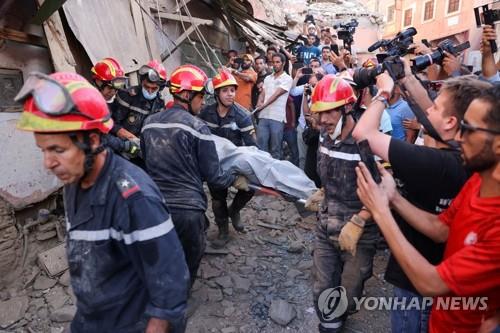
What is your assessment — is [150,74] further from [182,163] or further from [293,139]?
[293,139]

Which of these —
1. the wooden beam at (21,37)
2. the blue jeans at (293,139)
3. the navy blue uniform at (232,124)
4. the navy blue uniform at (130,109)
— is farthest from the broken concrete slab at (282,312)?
the wooden beam at (21,37)

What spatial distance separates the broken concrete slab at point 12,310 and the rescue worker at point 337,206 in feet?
8.68

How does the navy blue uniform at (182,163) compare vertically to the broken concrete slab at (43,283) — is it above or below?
above

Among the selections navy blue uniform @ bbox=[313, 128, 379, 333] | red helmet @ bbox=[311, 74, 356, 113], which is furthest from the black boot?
red helmet @ bbox=[311, 74, 356, 113]

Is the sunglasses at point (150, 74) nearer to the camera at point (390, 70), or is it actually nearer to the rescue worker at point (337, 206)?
the rescue worker at point (337, 206)

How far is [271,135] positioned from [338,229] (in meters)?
3.84

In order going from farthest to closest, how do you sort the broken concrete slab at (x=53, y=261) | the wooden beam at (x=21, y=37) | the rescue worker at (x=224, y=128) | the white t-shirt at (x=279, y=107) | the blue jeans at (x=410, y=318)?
the white t-shirt at (x=279, y=107), the rescue worker at (x=224, y=128), the broken concrete slab at (x=53, y=261), the wooden beam at (x=21, y=37), the blue jeans at (x=410, y=318)

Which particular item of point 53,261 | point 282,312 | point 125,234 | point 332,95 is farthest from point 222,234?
point 125,234

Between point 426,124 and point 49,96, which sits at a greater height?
point 49,96

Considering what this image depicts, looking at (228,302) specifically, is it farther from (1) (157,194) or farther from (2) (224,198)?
(1) (157,194)

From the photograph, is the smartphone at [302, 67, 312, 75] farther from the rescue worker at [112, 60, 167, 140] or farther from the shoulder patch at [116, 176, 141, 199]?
the shoulder patch at [116, 176, 141, 199]

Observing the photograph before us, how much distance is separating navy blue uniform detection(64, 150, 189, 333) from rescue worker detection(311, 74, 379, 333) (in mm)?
1476

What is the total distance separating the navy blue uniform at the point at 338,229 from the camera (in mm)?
2641

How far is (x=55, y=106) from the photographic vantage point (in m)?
1.29
